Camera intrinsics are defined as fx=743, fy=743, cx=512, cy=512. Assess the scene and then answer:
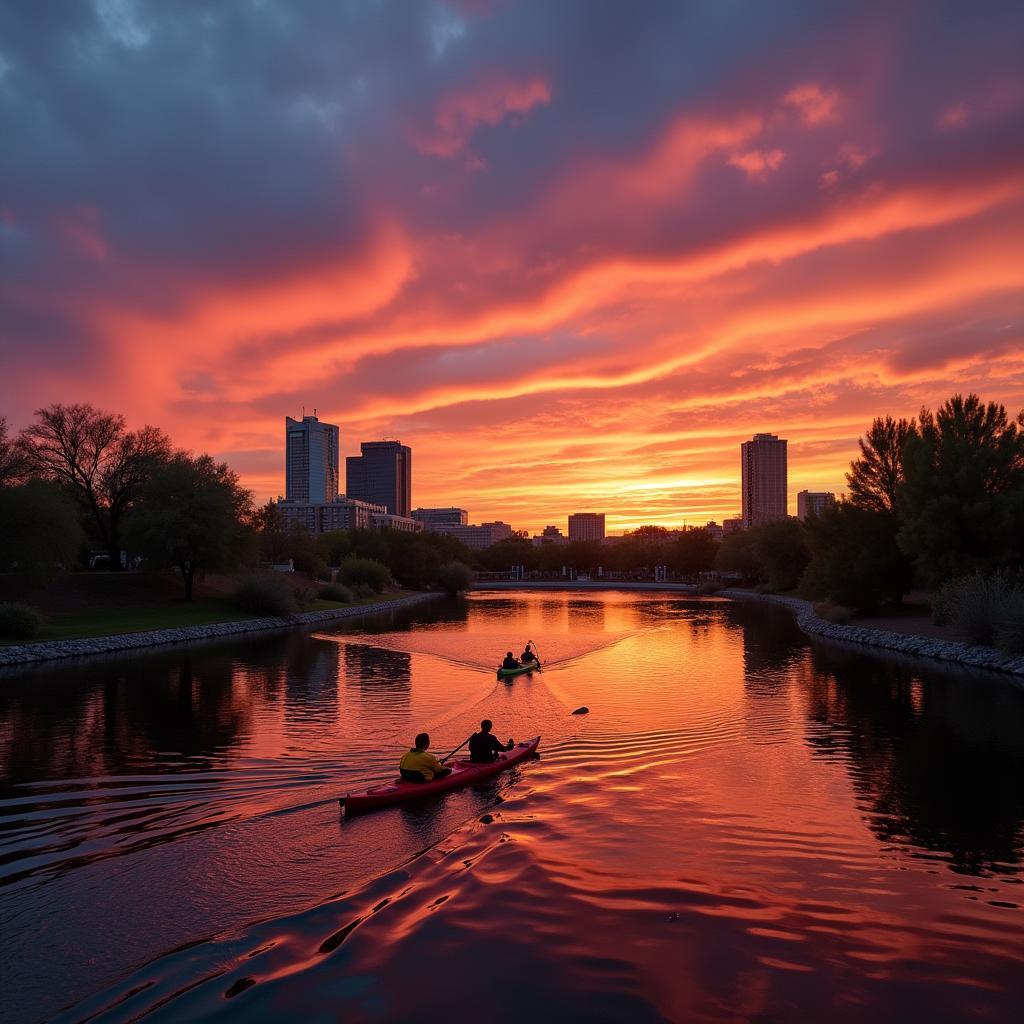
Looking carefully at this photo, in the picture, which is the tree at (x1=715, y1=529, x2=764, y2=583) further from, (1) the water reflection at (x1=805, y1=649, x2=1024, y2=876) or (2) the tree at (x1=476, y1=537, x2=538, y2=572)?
(1) the water reflection at (x1=805, y1=649, x2=1024, y2=876)

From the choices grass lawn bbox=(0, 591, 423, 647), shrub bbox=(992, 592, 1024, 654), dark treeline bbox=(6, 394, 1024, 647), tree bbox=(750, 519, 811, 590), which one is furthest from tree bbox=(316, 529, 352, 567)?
shrub bbox=(992, 592, 1024, 654)

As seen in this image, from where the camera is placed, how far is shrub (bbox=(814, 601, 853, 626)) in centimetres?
5419

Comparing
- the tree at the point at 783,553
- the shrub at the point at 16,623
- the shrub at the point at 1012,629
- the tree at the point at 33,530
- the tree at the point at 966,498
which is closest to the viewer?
the shrub at the point at 1012,629

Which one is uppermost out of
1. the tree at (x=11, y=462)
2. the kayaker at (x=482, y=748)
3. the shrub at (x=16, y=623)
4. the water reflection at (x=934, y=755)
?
the tree at (x=11, y=462)

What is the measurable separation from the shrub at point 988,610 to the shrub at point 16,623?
1895 inches

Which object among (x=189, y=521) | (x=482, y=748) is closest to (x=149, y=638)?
(x=189, y=521)

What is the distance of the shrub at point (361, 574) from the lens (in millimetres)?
89688

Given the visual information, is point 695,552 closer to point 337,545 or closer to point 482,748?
point 337,545

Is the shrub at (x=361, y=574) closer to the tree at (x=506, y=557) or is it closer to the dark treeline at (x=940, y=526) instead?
the dark treeline at (x=940, y=526)

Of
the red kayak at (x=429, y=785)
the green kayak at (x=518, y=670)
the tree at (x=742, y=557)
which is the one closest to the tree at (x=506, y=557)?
the tree at (x=742, y=557)

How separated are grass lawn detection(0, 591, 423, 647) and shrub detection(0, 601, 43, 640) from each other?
1.99ft

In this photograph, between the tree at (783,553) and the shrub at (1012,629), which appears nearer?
the shrub at (1012,629)

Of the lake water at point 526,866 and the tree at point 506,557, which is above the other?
the tree at point 506,557

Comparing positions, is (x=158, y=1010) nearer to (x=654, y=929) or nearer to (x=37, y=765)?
(x=654, y=929)
